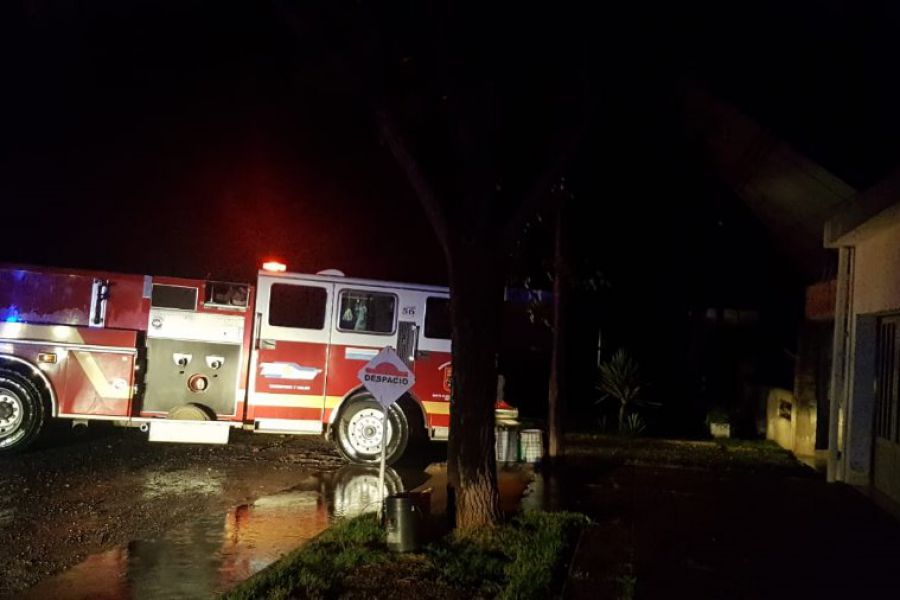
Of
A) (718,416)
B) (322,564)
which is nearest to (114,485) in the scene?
(322,564)

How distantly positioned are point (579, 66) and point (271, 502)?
5664mm

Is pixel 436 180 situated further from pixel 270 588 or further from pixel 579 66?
pixel 270 588

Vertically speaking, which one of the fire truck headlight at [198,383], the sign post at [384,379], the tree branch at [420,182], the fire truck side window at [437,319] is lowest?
the fire truck headlight at [198,383]

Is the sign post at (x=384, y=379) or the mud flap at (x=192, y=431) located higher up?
the sign post at (x=384, y=379)

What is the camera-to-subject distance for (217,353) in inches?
452

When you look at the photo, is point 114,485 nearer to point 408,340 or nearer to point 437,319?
point 408,340

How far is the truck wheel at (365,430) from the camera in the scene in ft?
37.3

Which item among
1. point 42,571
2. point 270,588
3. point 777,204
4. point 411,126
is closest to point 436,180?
point 411,126

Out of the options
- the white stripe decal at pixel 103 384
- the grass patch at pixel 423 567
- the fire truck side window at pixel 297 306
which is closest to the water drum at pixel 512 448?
the fire truck side window at pixel 297 306

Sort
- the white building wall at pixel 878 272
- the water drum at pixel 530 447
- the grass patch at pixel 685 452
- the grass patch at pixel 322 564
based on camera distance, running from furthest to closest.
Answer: the grass patch at pixel 685 452
the water drum at pixel 530 447
the white building wall at pixel 878 272
the grass patch at pixel 322 564

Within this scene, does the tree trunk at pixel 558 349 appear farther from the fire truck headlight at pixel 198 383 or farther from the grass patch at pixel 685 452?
the fire truck headlight at pixel 198 383

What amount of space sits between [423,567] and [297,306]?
5.68 m

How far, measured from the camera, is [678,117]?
49.4 ft

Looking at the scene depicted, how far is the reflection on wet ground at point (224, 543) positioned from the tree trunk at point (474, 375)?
0.96 m
